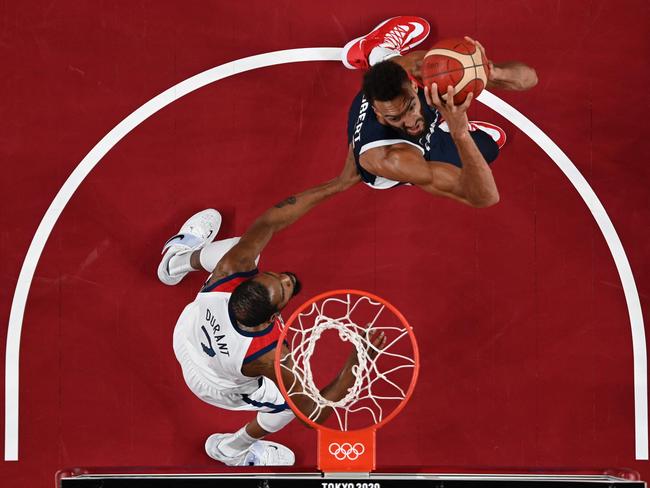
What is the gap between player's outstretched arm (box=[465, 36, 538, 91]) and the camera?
4992 mm

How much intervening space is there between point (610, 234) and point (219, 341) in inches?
116

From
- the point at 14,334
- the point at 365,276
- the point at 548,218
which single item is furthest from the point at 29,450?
the point at 548,218

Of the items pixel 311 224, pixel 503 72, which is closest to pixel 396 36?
pixel 503 72

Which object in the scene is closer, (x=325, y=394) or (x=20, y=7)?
(x=325, y=394)

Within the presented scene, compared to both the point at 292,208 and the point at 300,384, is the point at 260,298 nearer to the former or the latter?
the point at 300,384

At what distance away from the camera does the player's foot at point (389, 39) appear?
17.6ft

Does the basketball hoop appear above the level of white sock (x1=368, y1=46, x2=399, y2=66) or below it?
below

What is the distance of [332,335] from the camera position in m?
5.39

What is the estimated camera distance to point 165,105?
18.2 ft

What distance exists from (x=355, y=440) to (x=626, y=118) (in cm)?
322

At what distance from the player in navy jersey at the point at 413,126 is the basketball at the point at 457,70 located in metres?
0.06

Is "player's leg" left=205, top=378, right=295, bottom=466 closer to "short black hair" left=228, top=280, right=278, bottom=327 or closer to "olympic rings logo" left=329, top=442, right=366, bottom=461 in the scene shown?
"short black hair" left=228, top=280, right=278, bottom=327

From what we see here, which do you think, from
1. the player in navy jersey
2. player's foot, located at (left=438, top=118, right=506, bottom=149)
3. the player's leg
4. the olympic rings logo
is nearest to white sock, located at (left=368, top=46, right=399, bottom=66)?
the player in navy jersey

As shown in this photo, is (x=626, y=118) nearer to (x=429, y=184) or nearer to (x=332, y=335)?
(x=429, y=184)
